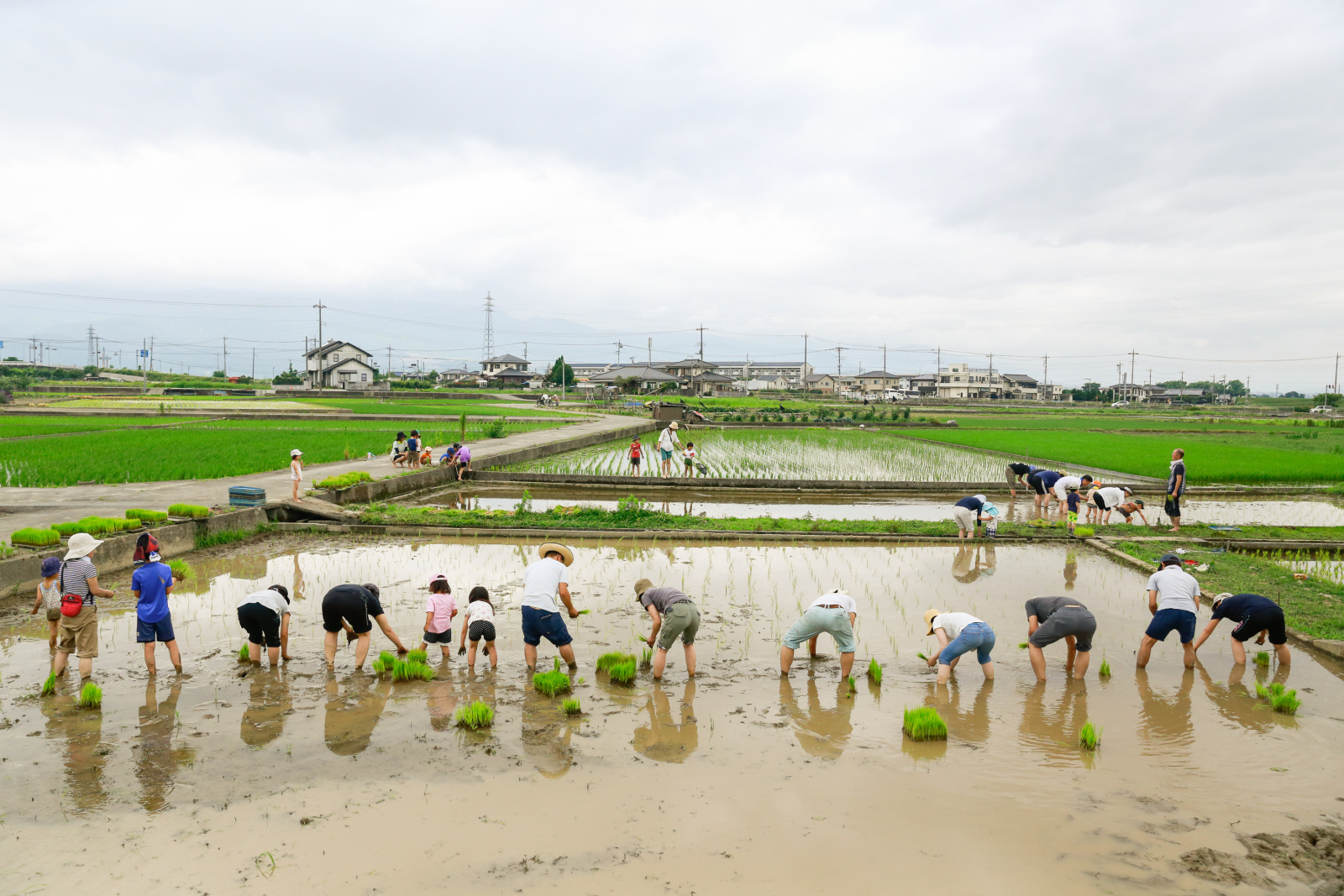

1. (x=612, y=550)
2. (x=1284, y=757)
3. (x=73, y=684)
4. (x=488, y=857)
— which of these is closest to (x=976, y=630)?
(x=1284, y=757)

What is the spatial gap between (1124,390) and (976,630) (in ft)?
360

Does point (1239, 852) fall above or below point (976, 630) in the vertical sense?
below

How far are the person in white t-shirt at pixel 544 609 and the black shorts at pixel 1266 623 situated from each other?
5.83m

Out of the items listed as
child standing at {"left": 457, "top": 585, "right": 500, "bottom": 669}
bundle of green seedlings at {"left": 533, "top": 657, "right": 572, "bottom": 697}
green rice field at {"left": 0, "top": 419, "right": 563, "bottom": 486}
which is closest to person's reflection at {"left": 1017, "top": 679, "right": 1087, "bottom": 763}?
bundle of green seedlings at {"left": 533, "top": 657, "right": 572, "bottom": 697}

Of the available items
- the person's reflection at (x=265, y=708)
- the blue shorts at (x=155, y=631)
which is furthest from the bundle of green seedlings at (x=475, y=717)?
the blue shorts at (x=155, y=631)

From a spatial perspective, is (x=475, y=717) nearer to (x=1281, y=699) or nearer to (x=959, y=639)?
(x=959, y=639)

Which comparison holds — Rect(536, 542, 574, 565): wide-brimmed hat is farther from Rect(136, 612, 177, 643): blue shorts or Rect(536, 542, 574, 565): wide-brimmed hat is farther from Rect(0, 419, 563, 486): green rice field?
Rect(0, 419, 563, 486): green rice field

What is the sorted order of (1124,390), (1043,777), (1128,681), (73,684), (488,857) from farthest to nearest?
1. (1124,390)
2. (1128,681)
3. (73,684)
4. (1043,777)
5. (488,857)

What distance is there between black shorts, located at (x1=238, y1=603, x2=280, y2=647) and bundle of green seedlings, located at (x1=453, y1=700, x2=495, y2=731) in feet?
6.59

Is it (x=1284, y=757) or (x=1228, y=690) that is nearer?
(x=1284, y=757)

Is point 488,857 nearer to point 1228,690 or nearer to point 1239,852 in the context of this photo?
point 1239,852

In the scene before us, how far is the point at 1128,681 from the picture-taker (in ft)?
20.9

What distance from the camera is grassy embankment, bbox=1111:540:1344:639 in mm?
7625

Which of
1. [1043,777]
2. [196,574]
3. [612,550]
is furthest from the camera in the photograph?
[612,550]
